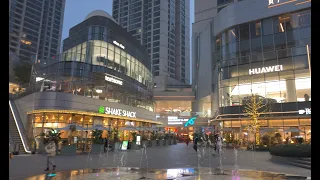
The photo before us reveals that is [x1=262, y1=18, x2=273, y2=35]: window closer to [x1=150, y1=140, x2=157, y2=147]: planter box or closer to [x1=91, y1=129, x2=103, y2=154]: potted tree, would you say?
[x1=150, y1=140, x2=157, y2=147]: planter box

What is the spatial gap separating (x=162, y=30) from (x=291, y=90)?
106 m

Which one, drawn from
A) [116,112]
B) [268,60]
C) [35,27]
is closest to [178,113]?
[268,60]

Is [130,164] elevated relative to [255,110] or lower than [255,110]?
lower

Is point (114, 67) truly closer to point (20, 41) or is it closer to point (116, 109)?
point (116, 109)

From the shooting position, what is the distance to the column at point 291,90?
134ft

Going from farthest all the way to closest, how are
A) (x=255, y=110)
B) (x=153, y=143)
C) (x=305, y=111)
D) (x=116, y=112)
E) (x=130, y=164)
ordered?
(x=153, y=143) → (x=116, y=112) → (x=255, y=110) → (x=305, y=111) → (x=130, y=164)

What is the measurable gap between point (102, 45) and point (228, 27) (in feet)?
80.0

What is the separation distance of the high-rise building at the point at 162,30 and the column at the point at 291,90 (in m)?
82.1

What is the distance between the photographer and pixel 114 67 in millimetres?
44750

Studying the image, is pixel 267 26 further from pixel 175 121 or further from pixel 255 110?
pixel 175 121

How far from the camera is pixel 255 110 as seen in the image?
4050 cm

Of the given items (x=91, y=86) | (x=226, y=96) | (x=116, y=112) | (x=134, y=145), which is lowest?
(x=134, y=145)

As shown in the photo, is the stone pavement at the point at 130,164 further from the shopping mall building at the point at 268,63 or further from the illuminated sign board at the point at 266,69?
the illuminated sign board at the point at 266,69

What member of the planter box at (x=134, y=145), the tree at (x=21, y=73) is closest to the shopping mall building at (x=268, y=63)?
the planter box at (x=134, y=145)
